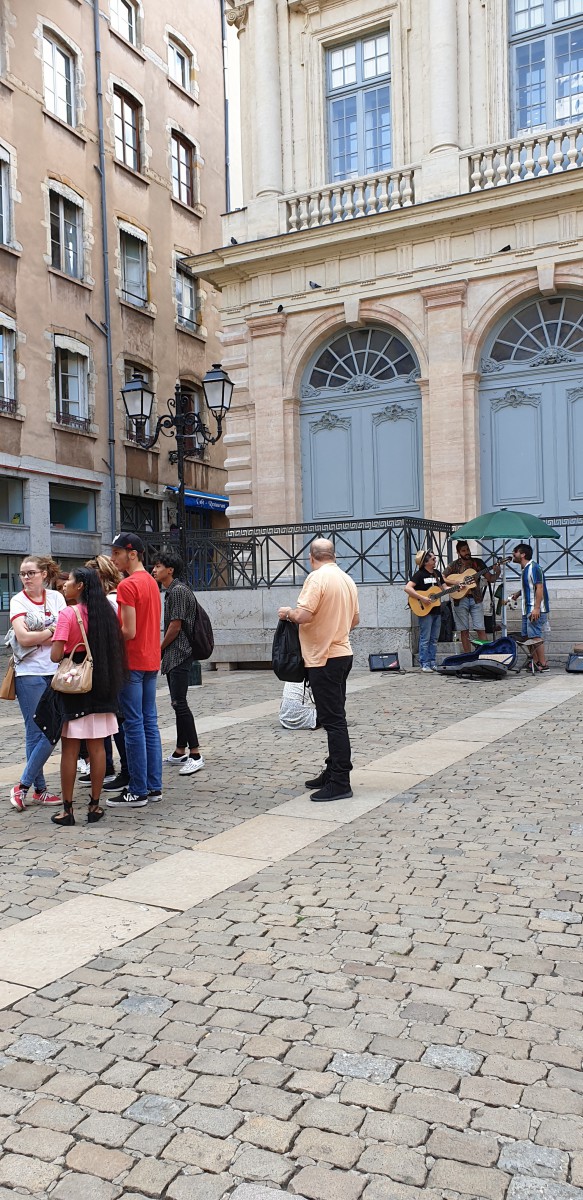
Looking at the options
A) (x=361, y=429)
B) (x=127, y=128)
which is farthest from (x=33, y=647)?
(x=127, y=128)

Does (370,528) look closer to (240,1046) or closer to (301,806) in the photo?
(301,806)

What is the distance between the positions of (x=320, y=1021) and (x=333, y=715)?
3.29 m

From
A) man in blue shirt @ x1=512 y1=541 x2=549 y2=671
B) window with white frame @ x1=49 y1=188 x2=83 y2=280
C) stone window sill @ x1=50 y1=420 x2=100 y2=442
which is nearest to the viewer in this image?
man in blue shirt @ x1=512 y1=541 x2=549 y2=671

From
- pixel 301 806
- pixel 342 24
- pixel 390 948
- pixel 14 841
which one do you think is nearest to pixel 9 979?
pixel 390 948

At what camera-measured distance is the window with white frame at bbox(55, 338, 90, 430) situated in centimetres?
2233

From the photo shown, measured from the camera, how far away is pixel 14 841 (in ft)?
18.8

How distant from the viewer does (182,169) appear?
2717 centimetres

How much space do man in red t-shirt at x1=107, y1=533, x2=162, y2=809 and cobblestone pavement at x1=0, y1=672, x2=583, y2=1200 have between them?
40cm

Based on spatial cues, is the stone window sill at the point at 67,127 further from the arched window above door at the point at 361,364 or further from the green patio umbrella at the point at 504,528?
the green patio umbrella at the point at 504,528

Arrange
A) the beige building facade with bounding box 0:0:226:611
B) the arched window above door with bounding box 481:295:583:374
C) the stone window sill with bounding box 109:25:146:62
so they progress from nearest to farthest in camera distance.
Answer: the arched window above door with bounding box 481:295:583:374 → the beige building facade with bounding box 0:0:226:611 → the stone window sill with bounding box 109:25:146:62

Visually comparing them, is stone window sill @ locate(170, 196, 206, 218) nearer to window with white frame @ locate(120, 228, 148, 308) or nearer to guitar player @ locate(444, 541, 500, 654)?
window with white frame @ locate(120, 228, 148, 308)

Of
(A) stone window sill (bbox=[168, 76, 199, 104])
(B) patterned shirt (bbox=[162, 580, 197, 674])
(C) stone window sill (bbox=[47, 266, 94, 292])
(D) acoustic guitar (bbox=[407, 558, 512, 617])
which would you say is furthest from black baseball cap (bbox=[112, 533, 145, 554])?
(A) stone window sill (bbox=[168, 76, 199, 104])

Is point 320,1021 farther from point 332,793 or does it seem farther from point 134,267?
point 134,267

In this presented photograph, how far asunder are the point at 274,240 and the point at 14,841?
16.4m
